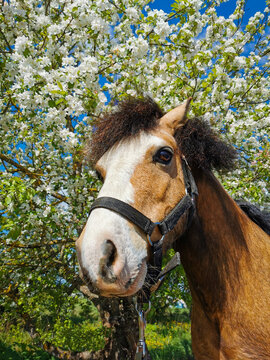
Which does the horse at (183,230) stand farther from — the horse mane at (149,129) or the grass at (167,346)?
the grass at (167,346)

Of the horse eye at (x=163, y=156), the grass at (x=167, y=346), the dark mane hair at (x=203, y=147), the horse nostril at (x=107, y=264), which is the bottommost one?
the grass at (x=167, y=346)

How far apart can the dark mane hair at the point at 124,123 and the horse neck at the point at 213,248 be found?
0.68 metres

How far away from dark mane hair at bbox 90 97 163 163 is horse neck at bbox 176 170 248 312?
68 centimetres

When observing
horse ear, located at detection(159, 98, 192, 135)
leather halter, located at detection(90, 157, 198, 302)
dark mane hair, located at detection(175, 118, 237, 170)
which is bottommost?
leather halter, located at detection(90, 157, 198, 302)

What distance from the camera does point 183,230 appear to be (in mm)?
2180

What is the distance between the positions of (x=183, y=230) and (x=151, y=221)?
417 millimetres

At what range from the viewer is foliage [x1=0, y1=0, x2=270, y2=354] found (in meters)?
4.09

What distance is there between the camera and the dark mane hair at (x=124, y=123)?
2314 mm

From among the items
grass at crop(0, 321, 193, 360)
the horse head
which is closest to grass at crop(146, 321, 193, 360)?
grass at crop(0, 321, 193, 360)

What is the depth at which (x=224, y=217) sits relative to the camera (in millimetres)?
2342

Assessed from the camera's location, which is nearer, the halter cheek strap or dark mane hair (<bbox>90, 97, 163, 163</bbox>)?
the halter cheek strap

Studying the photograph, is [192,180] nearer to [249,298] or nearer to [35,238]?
[249,298]

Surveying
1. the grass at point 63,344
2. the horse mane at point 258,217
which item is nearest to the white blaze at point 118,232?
the horse mane at point 258,217

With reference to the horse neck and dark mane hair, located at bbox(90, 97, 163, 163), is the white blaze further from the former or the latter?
the horse neck
